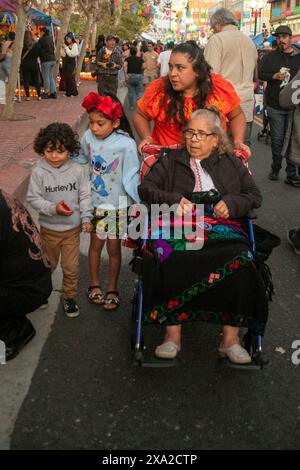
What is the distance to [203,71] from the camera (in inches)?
137

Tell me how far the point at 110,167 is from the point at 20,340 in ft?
4.16

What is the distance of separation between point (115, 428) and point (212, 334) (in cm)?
112

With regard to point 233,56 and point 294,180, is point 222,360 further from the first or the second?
point 294,180

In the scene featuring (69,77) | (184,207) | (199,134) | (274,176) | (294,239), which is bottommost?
(274,176)

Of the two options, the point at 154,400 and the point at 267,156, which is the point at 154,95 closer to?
the point at 154,400

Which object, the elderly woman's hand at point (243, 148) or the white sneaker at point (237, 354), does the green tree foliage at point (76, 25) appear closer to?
the elderly woman's hand at point (243, 148)

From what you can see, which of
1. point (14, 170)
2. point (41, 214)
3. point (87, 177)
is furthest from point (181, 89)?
point (14, 170)

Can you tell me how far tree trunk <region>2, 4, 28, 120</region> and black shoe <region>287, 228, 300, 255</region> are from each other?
7.98 metres

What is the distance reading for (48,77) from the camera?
16.1 metres

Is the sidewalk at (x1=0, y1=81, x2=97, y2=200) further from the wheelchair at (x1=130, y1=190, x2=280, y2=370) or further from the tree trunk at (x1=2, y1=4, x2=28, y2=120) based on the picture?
the wheelchair at (x1=130, y1=190, x2=280, y2=370)

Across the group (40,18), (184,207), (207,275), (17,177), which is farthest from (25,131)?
(40,18)

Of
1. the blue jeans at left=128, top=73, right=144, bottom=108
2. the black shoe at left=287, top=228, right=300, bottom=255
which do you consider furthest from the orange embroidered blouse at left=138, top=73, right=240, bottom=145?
the blue jeans at left=128, top=73, right=144, bottom=108

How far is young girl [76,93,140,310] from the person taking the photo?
11.4ft

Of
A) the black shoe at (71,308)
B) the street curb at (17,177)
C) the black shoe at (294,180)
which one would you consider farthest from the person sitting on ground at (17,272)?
the black shoe at (294,180)
